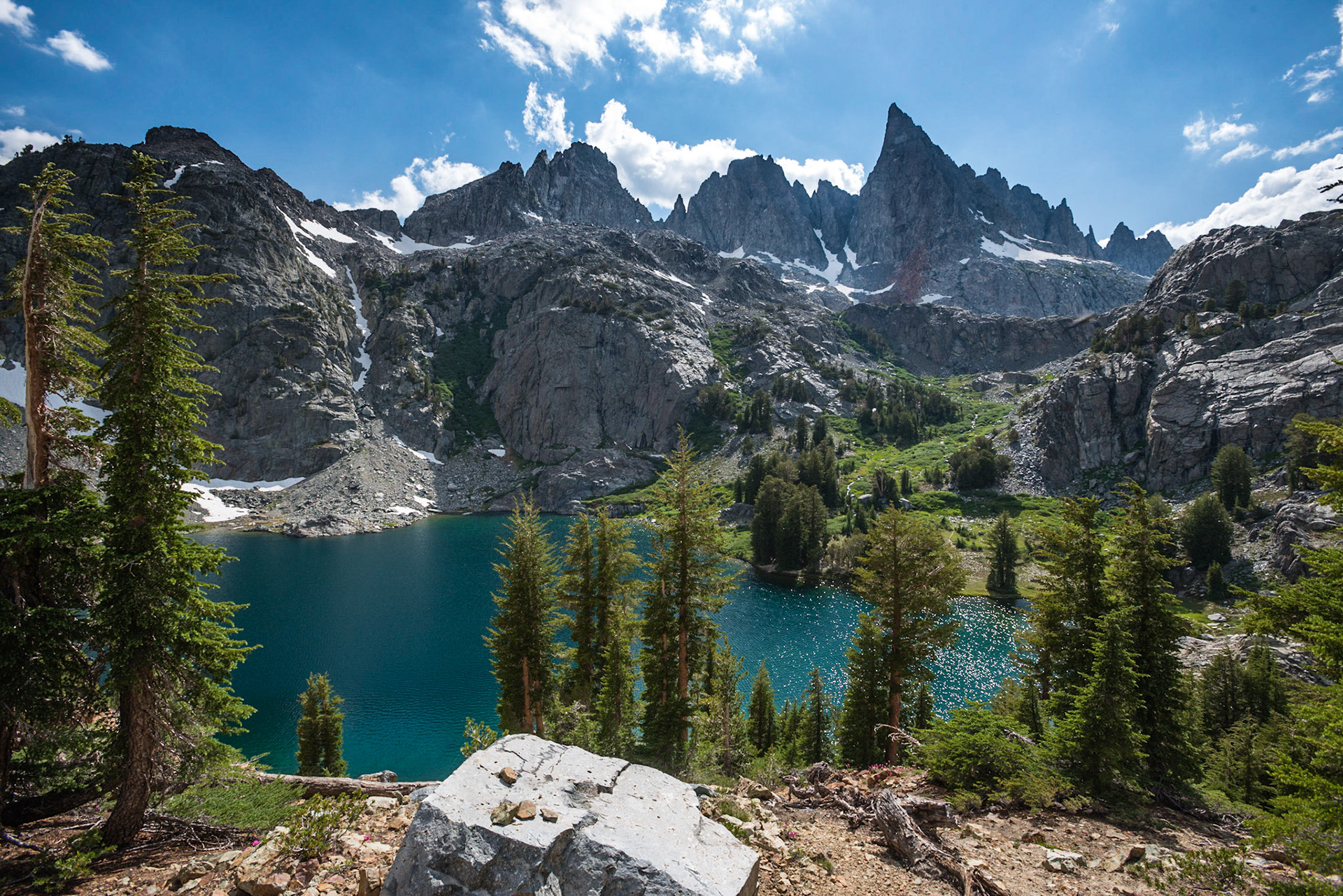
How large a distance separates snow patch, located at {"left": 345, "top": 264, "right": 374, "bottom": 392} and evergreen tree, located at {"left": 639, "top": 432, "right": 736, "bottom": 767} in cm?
17725

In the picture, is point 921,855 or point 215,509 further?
point 215,509

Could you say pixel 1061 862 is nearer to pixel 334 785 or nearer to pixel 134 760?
pixel 334 785

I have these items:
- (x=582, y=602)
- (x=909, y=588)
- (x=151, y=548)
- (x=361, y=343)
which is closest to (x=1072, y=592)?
(x=909, y=588)

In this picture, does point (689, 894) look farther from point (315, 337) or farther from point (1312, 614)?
point (315, 337)

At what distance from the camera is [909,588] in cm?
2222

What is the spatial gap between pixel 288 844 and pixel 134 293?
11.3 m

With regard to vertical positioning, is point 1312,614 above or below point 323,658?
above

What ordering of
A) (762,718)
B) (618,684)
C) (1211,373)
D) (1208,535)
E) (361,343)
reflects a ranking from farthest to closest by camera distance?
(361,343) < (1211,373) < (1208,535) < (762,718) < (618,684)

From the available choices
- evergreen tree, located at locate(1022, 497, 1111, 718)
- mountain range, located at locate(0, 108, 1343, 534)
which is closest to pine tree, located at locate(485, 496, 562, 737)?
evergreen tree, located at locate(1022, 497, 1111, 718)

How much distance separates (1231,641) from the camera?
148 feet

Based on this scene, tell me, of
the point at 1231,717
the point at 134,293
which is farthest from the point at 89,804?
the point at 1231,717

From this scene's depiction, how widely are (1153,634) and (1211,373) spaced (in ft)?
394

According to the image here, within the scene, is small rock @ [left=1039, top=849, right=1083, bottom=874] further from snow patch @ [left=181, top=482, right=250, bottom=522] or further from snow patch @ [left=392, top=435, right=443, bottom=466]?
snow patch @ [left=392, top=435, right=443, bottom=466]

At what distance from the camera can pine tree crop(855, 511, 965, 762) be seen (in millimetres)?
21953
